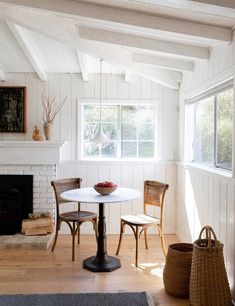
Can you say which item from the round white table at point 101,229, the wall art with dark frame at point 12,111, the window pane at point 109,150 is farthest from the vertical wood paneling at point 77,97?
the round white table at point 101,229

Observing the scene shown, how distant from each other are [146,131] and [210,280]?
2721 mm

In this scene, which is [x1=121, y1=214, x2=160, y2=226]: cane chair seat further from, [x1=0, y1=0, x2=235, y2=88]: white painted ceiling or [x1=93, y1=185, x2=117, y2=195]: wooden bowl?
[x1=0, y1=0, x2=235, y2=88]: white painted ceiling

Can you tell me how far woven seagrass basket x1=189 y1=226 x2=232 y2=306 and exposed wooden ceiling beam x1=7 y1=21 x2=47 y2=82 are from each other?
8.78 ft

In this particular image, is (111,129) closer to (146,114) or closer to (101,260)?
(146,114)

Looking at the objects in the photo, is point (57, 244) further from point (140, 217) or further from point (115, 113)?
point (115, 113)

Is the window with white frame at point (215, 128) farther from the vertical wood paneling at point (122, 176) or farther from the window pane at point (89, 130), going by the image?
the window pane at point (89, 130)

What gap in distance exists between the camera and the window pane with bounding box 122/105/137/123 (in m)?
4.78

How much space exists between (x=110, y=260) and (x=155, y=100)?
7.69 feet

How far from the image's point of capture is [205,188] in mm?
3277

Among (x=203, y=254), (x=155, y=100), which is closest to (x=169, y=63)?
(x=155, y=100)

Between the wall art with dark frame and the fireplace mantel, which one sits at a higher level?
the wall art with dark frame

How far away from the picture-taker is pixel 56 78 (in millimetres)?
4707

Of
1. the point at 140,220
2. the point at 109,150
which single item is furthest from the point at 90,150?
the point at 140,220

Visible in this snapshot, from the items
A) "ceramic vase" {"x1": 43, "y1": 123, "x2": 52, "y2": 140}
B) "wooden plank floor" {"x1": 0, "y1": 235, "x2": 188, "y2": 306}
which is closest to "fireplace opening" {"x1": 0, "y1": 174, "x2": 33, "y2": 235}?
"wooden plank floor" {"x1": 0, "y1": 235, "x2": 188, "y2": 306}
